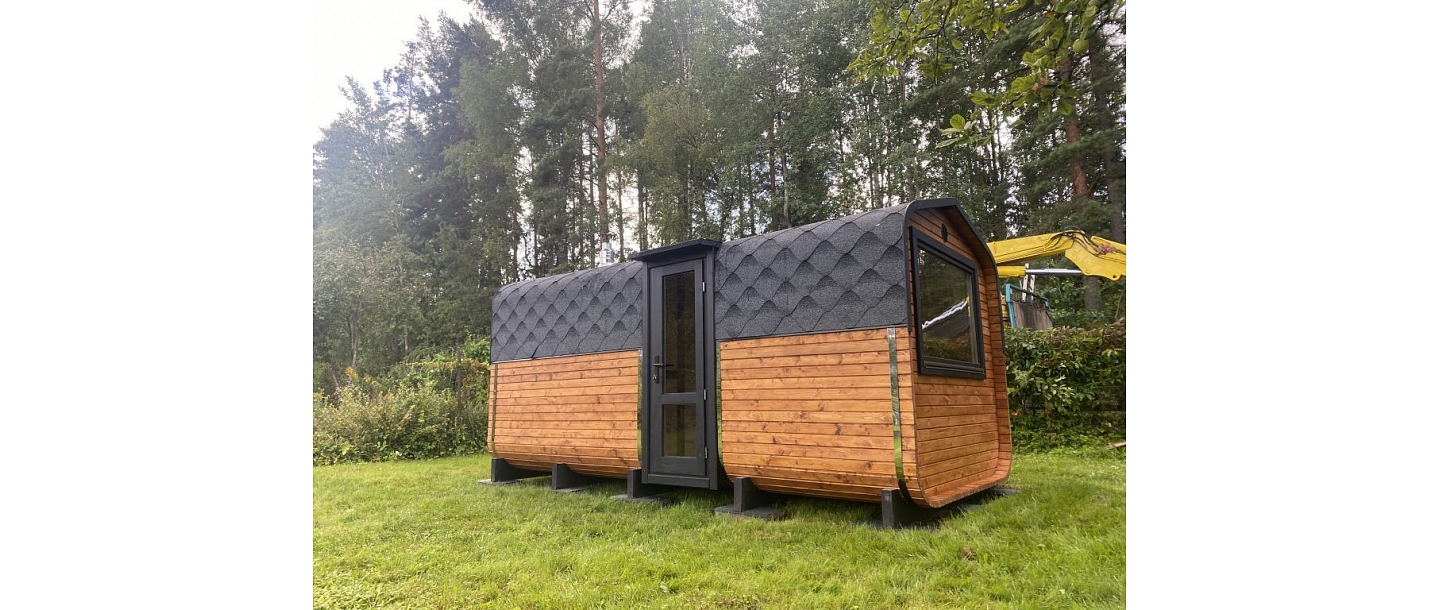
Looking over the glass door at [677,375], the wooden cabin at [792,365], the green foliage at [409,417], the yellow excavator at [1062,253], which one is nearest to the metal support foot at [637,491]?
the wooden cabin at [792,365]

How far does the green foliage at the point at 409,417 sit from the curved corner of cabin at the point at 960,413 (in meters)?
5.54

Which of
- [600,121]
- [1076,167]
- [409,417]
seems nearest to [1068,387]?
[1076,167]

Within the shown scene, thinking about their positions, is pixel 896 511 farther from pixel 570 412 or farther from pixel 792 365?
pixel 570 412

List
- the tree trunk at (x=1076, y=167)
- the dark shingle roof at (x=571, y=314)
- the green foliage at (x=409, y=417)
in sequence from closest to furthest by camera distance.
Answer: the dark shingle roof at (x=571, y=314)
the green foliage at (x=409, y=417)
the tree trunk at (x=1076, y=167)

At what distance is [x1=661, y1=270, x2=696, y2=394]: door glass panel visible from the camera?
13.5ft

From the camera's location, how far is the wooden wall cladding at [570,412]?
14.4 ft

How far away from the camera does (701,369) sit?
13.1 feet

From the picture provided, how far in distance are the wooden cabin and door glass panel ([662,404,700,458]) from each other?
10 millimetres

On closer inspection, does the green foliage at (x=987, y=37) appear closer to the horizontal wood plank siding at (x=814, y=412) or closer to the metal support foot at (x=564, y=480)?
the horizontal wood plank siding at (x=814, y=412)

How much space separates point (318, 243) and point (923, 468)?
974cm
